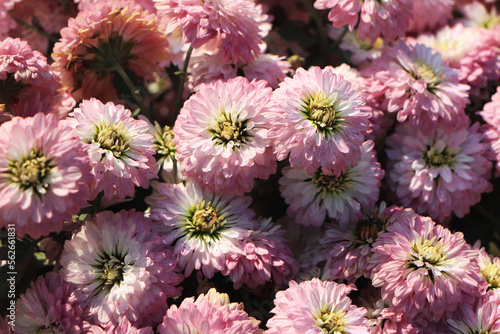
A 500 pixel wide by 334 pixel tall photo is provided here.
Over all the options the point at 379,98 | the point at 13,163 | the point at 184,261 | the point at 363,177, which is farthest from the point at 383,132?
the point at 13,163

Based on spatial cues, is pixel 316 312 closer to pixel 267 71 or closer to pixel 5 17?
pixel 267 71

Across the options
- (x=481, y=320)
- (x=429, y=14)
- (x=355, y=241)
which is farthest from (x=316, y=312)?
(x=429, y=14)

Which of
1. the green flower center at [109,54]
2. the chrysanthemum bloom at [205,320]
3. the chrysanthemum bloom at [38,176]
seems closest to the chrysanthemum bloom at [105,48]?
the green flower center at [109,54]

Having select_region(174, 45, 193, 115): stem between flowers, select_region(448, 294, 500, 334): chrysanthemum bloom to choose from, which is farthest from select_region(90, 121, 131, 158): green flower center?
select_region(448, 294, 500, 334): chrysanthemum bloom

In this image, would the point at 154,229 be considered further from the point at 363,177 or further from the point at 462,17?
the point at 462,17

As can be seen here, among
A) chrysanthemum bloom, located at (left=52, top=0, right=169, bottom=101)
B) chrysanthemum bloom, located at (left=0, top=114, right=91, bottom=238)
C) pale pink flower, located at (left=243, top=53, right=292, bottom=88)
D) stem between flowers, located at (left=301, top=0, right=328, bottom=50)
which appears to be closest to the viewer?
chrysanthemum bloom, located at (left=0, top=114, right=91, bottom=238)

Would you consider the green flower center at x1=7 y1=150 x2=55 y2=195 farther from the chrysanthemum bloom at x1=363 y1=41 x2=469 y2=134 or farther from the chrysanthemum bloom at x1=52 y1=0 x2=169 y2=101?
the chrysanthemum bloom at x1=363 y1=41 x2=469 y2=134

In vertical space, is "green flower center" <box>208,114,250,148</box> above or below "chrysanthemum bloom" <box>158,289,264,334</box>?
above
